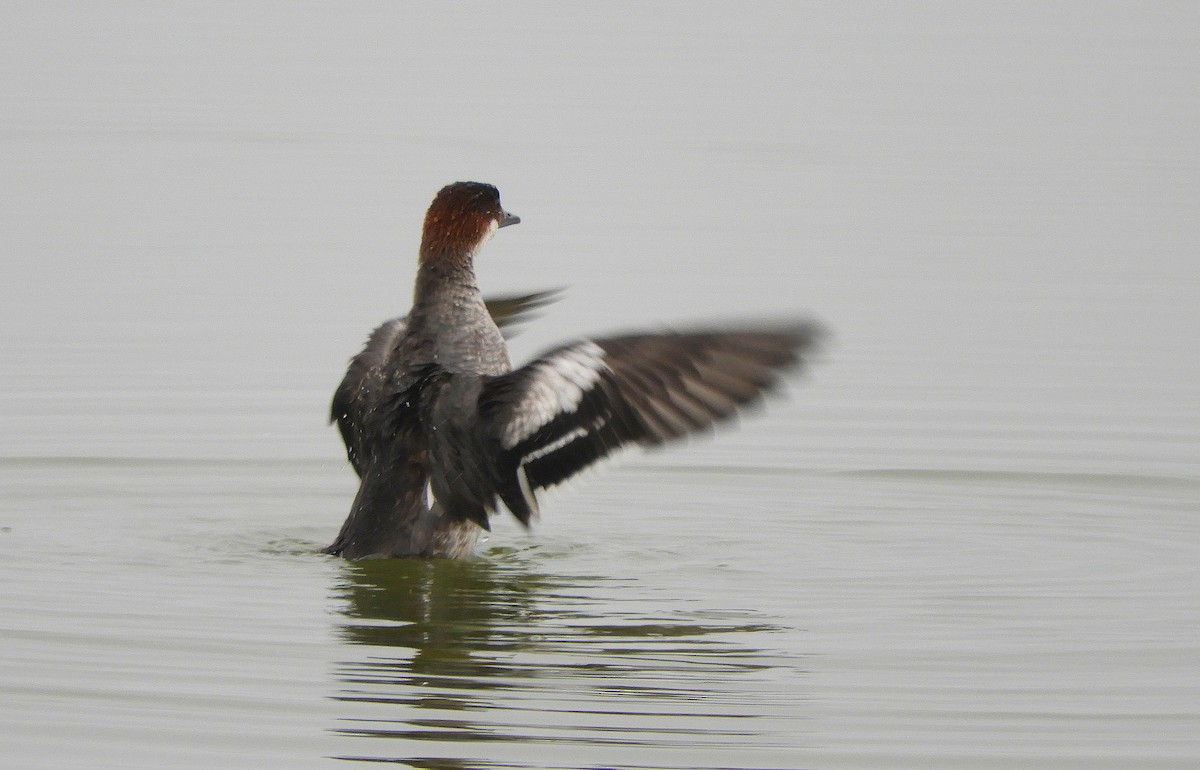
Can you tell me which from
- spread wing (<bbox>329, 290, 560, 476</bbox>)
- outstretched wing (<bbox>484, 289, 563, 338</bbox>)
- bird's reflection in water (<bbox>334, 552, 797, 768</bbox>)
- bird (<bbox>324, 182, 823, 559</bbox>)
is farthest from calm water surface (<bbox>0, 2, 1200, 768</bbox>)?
outstretched wing (<bbox>484, 289, 563, 338</bbox>)

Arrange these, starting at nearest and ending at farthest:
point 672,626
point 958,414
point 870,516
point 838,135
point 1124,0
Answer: point 672,626, point 870,516, point 958,414, point 838,135, point 1124,0

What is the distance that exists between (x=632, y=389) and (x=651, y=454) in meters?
2.50

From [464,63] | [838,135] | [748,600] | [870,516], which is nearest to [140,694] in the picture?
[748,600]

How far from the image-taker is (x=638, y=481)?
1023cm

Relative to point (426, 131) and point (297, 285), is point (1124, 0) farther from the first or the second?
point (297, 285)

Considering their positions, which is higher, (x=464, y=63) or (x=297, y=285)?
(x=464, y=63)

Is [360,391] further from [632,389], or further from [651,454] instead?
[651,454]

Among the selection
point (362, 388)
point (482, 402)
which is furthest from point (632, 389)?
point (362, 388)

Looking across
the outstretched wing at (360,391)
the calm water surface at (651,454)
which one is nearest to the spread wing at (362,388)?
the outstretched wing at (360,391)

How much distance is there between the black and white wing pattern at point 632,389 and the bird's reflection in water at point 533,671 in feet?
1.93

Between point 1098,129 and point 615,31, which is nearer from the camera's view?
point 1098,129

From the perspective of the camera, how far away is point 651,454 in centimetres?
1034

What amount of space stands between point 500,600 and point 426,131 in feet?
43.2

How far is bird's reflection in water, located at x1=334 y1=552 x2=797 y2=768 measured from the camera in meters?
6.04
